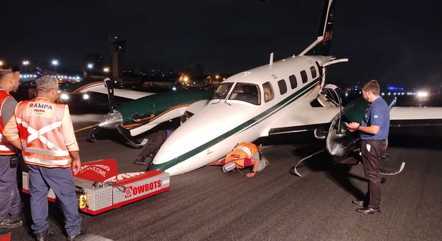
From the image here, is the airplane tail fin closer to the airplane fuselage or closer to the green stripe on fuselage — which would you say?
the airplane fuselage

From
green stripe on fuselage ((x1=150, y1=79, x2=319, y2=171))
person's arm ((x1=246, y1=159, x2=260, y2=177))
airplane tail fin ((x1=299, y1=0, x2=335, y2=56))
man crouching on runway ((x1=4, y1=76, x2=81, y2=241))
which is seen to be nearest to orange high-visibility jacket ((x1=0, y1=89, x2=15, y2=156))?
man crouching on runway ((x1=4, y1=76, x2=81, y2=241))

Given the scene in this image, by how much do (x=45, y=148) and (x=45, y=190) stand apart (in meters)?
0.64

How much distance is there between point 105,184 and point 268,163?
534cm

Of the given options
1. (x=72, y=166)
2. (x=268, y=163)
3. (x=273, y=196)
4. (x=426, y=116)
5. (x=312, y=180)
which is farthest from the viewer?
(x=426, y=116)

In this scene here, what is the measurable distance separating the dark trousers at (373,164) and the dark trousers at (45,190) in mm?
4974

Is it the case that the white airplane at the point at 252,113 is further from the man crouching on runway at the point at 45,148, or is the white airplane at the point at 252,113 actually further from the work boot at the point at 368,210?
the man crouching on runway at the point at 45,148

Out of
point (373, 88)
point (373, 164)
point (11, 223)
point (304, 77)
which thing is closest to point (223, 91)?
point (304, 77)

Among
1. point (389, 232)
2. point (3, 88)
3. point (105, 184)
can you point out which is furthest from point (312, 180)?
point (3, 88)

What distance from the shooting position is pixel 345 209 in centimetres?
652

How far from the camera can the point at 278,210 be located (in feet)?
21.2

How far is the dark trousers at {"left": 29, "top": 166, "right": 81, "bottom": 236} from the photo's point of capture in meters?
4.80

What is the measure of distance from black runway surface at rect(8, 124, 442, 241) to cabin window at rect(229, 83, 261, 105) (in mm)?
2114

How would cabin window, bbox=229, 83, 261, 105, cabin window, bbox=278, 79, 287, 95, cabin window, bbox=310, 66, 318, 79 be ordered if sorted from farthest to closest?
cabin window, bbox=310, 66, 318, 79
cabin window, bbox=278, 79, 287, 95
cabin window, bbox=229, 83, 261, 105

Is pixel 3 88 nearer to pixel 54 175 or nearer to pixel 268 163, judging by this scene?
pixel 54 175
